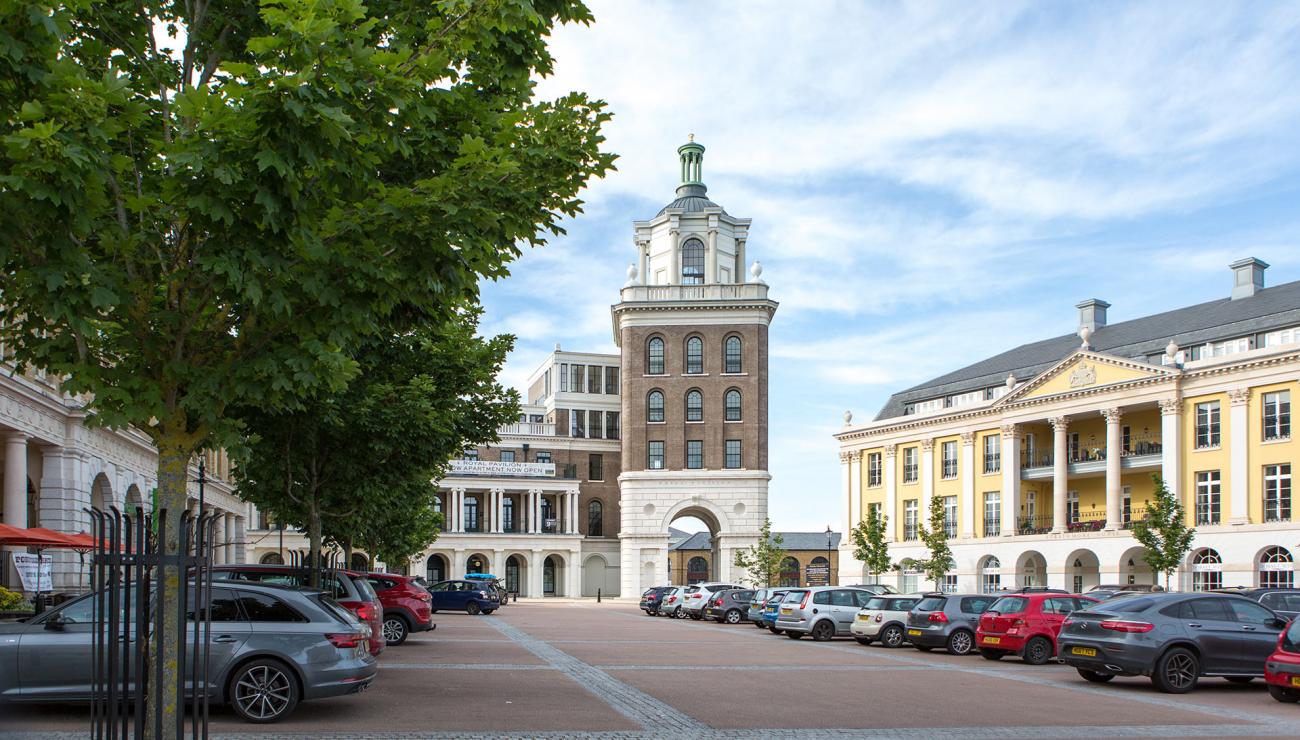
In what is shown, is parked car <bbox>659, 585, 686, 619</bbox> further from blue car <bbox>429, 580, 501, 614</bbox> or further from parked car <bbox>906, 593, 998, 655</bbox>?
parked car <bbox>906, 593, 998, 655</bbox>

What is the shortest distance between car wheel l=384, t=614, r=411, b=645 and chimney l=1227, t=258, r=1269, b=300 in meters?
49.0

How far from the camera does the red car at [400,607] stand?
2838 cm

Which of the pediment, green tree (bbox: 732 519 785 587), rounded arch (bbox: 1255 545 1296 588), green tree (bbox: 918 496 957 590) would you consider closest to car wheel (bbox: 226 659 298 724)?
rounded arch (bbox: 1255 545 1296 588)

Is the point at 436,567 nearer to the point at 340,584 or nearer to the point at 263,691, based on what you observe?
the point at 340,584

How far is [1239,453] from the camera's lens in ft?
183

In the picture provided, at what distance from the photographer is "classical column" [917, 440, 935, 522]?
73.7 metres

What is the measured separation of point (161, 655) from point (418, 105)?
3.92m

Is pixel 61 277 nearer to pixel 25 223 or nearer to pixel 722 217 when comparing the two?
pixel 25 223

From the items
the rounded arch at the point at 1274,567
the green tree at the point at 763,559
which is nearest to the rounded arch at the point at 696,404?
the green tree at the point at 763,559

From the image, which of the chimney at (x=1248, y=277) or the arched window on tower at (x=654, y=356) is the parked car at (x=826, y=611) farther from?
the arched window on tower at (x=654, y=356)

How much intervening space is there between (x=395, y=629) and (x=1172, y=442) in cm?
4297

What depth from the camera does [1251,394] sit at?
55750mm

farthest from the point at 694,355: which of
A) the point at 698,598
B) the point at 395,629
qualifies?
the point at 395,629

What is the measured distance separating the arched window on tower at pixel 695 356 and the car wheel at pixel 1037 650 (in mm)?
61335
